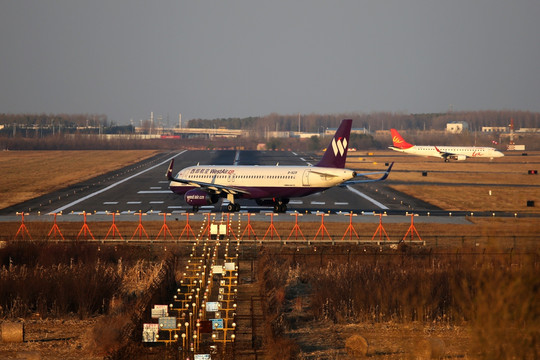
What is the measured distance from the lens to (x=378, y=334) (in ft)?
91.6

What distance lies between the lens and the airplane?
197 feet

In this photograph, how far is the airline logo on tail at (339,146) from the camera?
60906mm

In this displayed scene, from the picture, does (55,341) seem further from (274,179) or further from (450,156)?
(450,156)

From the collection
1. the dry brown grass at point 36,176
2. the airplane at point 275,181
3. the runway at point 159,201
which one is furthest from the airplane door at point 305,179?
the dry brown grass at point 36,176

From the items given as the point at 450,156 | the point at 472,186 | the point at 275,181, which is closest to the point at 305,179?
the point at 275,181

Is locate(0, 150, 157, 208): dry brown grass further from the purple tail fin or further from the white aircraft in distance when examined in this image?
the white aircraft in distance

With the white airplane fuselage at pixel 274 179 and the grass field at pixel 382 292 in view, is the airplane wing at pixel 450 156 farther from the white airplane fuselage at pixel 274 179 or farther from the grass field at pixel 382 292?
the grass field at pixel 382 292

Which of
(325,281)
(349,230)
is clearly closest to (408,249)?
(349,230)

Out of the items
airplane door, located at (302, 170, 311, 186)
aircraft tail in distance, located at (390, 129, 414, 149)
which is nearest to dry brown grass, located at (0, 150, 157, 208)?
airplane door, located at (302, 170, 311, 186)

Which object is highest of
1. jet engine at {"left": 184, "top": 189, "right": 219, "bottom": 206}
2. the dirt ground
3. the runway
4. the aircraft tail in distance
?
the aircraft tail in distance

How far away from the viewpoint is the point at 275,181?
200 feet

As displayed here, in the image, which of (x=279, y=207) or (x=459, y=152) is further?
(x=459, y=152)

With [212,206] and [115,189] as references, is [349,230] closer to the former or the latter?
[212,206]

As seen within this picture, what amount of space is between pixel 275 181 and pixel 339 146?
6.04 metres
